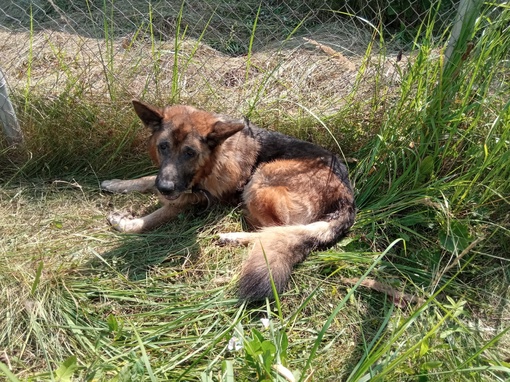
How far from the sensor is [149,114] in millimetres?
3479

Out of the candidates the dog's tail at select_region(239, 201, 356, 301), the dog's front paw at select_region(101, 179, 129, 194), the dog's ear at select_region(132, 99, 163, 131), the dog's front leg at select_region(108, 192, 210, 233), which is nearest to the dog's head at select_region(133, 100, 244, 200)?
the dog's ear at select_region(132, 99, 163, 131)

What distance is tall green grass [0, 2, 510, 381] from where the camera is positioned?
8.30 ft

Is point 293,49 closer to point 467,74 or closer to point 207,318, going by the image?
point 467,74

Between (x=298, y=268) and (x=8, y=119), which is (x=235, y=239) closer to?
(x=298, y=268)

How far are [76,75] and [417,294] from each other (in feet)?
11.7

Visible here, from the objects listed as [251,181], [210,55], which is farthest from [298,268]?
[210,55]

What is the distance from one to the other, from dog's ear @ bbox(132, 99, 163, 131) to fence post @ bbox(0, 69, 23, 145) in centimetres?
125

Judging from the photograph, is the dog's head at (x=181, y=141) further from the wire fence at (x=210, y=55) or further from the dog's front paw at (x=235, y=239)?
the wire fence at (x=210, y=55)

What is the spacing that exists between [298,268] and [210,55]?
3297 mm

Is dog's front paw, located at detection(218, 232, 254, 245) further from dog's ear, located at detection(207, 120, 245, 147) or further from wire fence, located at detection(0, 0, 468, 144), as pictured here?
wire fence, located at detection(0, 0, 468, 144)

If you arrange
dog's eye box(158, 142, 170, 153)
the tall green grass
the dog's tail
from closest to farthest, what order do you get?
the tall green grass
the dog's tail
dog's eye box(158, 142, 170, 153)

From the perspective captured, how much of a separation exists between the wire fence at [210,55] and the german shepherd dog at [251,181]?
0.52m

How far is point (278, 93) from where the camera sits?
181 inches

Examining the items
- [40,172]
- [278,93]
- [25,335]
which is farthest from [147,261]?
[278,93]
